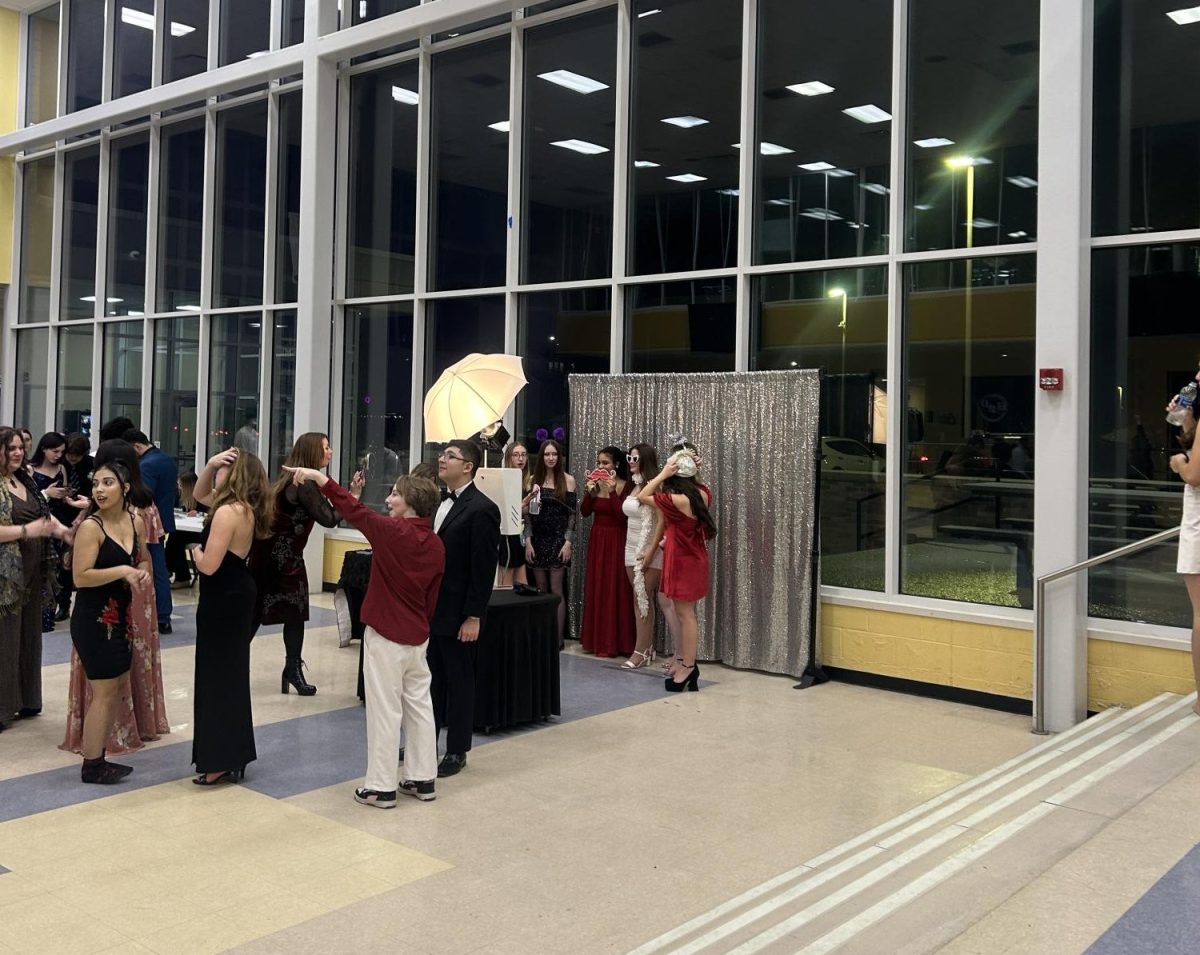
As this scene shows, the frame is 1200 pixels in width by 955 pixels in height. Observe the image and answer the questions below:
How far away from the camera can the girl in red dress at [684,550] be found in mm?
7500

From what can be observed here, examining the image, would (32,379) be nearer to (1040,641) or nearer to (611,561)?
(611,561)

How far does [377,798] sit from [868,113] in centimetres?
570

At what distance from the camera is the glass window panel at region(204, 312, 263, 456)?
12.2 m

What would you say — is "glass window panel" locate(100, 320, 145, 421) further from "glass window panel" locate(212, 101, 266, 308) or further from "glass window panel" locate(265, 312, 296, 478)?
"glass window panel" locate(265, 312, 296, 478)

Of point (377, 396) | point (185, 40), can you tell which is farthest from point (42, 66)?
point (377, 396)

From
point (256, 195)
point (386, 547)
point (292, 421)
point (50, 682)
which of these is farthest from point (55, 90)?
point (386, 547)

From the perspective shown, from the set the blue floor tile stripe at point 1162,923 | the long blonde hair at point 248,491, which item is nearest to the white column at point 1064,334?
the blue floor tile stripe at point 1162,923

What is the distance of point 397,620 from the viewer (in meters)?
4.91

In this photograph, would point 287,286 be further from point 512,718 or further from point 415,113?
point 512,718

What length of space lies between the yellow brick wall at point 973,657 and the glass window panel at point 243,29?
29.0 feet

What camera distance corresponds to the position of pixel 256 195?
12.3 m

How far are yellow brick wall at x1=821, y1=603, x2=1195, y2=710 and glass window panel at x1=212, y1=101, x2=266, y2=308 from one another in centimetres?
752

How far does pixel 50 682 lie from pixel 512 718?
331cm

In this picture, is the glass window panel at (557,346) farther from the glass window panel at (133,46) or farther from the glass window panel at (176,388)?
the glass window panel at (133,46)
